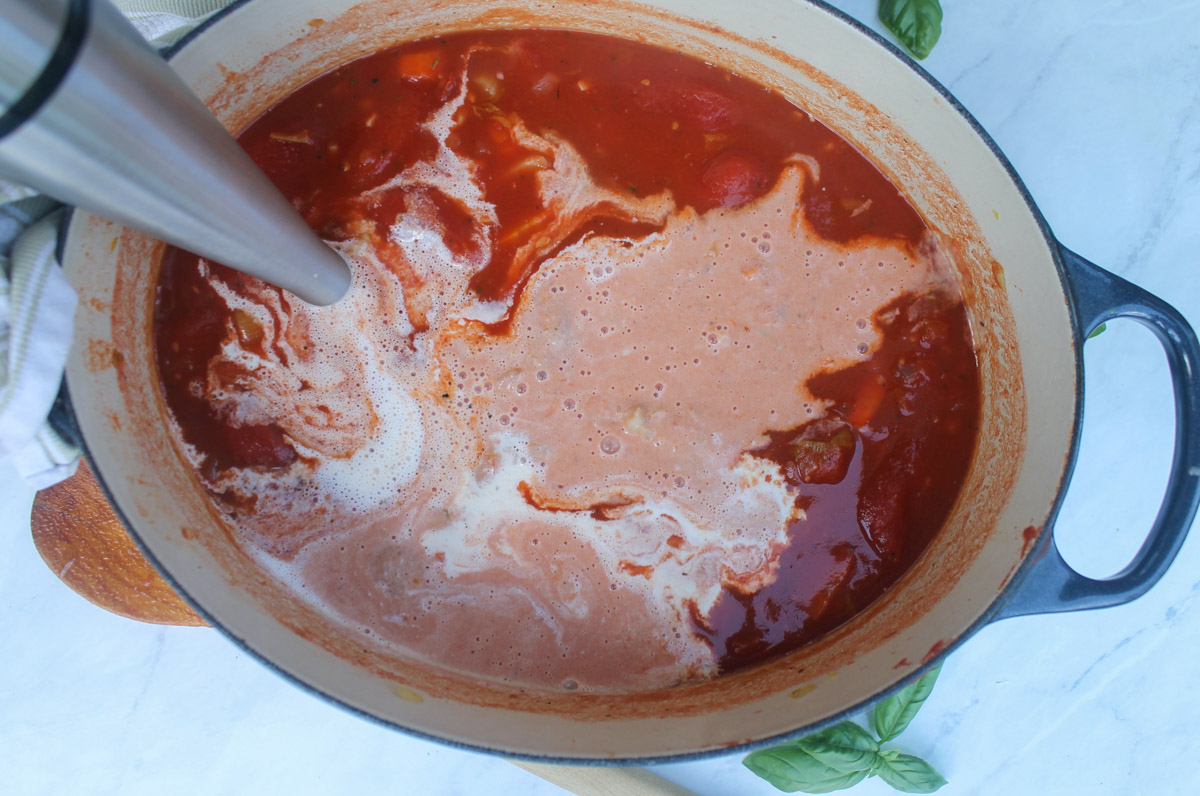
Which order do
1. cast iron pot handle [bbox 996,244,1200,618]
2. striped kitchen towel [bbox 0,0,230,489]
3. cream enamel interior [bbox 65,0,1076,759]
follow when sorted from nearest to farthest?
striped kitchen towel [bbox 0,0,230,489]
cast iron pot handle [bbox 996,244,1200,618]
cream enamel interior [bbox 65,0,1076,759]

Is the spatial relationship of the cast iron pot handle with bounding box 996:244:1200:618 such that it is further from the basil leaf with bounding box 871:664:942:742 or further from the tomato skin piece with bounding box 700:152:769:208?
the tomato skin piece with bounding box 700:152:769:208

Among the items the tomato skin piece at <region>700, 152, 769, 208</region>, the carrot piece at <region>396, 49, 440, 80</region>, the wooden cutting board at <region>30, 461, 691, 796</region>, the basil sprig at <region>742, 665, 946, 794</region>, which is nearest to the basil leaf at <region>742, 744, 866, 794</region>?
the basil sprig at <region>742, 665, 946, 794</region>

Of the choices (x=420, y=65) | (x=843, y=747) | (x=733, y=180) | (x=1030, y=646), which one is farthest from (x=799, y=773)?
(x=420, y=65)

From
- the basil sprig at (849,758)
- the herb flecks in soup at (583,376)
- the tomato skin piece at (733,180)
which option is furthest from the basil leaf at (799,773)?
the tomato skin piece at (733,180)

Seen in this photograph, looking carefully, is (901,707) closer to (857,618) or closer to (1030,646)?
(857,618)

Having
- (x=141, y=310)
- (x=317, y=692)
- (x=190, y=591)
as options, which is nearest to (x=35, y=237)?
(x=141, y=310)

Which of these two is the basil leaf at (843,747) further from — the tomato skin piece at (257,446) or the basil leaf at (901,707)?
the tomato skin piece at (257,446)
